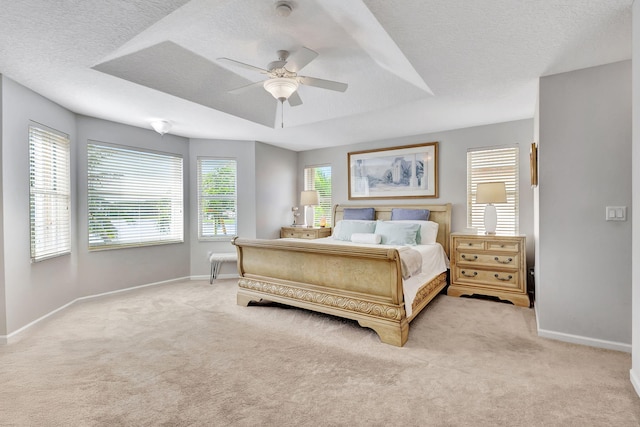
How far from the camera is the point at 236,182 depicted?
5.33m

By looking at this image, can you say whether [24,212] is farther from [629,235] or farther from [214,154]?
[629,235]

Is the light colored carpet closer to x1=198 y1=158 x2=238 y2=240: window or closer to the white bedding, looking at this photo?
the white bedding

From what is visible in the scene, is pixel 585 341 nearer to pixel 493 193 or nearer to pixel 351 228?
pixel 493 193

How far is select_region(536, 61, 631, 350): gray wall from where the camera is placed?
2.48 meters

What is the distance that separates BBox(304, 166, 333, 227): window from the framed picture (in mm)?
559

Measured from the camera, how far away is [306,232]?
18.1 feet

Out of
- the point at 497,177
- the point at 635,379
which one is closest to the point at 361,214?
the point at 497,177

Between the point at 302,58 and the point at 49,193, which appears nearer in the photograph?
the point at 302,58

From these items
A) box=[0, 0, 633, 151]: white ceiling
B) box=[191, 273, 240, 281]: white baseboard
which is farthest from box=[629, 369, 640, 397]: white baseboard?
box=[191, 273, 240, 281]: white baseboard

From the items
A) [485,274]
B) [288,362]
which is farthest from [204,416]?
[485,274]

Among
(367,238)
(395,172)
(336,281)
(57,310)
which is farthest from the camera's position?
(395,172)

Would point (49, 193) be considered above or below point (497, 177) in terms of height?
below

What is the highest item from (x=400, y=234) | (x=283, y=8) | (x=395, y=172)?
(x=283, y=8)

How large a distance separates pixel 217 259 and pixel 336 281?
97.6 inches
